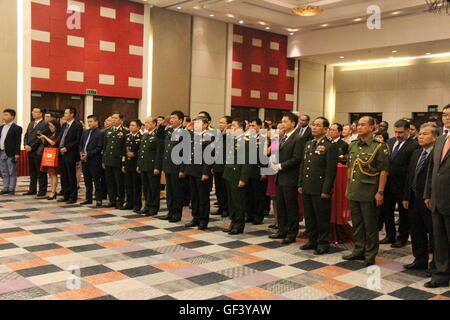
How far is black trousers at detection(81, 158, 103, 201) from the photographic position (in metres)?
7.06

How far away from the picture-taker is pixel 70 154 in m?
7.23

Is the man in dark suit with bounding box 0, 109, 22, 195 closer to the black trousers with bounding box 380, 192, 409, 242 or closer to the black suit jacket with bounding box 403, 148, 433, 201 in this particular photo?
the black trousers with bounding box 380, 192, 409, 242

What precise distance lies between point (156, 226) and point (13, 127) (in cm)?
409

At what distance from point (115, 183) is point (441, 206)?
197 inches

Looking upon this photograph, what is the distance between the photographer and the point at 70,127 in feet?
23.9

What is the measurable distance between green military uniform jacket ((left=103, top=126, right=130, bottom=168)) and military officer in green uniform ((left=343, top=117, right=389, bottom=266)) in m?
3.80

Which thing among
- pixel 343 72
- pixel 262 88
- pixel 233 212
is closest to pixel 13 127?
pixel 233 212

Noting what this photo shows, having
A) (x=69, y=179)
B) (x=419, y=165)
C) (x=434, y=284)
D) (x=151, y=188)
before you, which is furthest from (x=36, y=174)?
(x=434, y=284)

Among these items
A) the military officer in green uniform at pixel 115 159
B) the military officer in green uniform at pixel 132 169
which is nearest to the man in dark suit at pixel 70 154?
the military officer in green uniform at pixel 115 159

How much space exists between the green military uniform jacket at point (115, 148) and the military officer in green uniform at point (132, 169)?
0.09 metres

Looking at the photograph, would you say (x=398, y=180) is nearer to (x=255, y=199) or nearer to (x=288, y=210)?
(x=288, y=210)

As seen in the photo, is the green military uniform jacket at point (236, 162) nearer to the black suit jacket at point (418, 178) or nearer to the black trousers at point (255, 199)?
the black trousers at point (255, 199)

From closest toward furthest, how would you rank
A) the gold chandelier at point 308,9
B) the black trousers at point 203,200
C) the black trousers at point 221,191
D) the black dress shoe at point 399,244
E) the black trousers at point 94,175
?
1. the black dress shoe at point 399,244
2. the black trousers at point 203,200
3. the black trousers at point 221,191
4. the black trousers at point 94,175
5. the gold chandelier at point 308,9

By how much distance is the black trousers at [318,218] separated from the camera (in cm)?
460
